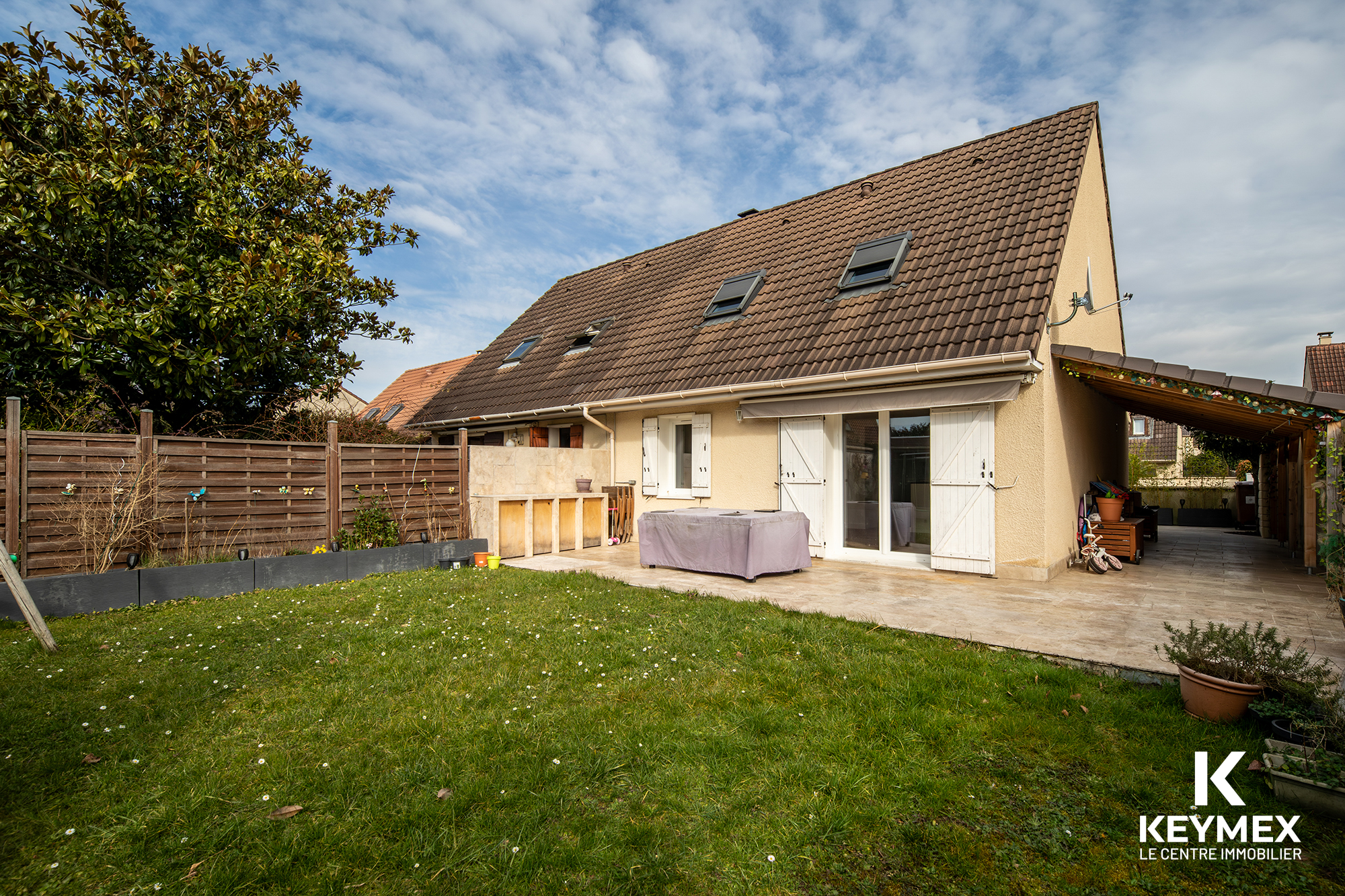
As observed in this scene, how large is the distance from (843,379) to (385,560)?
6.32 metres

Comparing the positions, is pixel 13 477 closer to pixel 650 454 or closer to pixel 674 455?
pixel 650 454

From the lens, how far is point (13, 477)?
5621mm

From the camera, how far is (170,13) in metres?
7.48

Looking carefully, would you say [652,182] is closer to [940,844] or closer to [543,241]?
[543,241]

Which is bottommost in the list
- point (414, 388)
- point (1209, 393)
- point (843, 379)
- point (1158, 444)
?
point (1158, 444)

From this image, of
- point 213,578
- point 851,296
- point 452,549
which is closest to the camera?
point 213,578

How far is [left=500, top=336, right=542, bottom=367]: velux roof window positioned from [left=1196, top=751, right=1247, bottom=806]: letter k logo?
44.6 ft

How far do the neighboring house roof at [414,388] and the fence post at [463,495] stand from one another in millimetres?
13149

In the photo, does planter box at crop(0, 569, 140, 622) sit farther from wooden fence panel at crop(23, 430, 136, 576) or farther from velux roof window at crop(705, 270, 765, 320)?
velux roof window at crop(705, 270, 765, 320)

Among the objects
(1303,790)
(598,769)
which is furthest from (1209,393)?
(598,769)

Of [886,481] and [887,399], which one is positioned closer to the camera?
[887,399]

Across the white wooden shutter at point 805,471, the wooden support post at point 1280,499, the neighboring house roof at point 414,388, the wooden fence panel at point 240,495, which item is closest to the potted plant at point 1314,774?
the white wooden shutter at point 805,471

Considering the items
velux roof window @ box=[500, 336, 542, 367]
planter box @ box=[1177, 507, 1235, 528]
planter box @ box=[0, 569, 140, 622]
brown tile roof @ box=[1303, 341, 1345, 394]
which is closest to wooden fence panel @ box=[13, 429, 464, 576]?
planter box @ box=[0, 569, 140, 622]

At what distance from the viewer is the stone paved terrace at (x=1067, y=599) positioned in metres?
4.54
